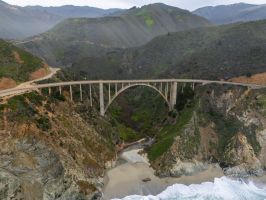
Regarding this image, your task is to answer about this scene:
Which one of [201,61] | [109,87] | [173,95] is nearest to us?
Result: [109,87]

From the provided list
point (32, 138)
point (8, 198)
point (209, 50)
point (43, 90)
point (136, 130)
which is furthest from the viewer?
point (209, 50)

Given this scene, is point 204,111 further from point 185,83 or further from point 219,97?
point 185,83

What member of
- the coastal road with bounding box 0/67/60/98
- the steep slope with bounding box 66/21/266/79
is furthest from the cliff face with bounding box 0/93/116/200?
the steep slope with bounding box 66/21/266/79

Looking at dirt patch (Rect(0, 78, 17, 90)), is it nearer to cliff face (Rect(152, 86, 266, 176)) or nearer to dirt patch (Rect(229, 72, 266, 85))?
cliff face (Rect(152, 86, 266, 176))

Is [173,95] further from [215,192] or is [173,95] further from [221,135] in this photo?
[215,192]

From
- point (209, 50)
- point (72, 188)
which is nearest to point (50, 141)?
point (72, 188)

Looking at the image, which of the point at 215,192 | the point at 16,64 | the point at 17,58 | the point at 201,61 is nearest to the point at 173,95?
the point at 215,192
